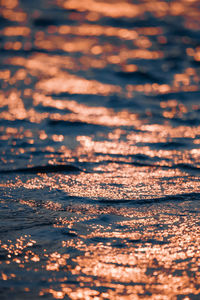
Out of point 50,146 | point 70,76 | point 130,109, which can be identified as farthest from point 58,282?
point 70,76

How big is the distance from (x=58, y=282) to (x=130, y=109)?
339cm

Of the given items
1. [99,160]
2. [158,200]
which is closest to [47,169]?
[99,160]

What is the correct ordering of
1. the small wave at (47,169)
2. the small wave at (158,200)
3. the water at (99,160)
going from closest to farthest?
the water at (99,160) < the small wave at (158,200) < the small wave at (47,169)

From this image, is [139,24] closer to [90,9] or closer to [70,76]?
[90,9]

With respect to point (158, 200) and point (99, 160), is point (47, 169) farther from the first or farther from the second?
point (158, 200)

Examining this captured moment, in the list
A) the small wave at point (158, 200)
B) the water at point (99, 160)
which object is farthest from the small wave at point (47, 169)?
the small wave at point (158, 200)

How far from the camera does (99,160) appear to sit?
365 cm

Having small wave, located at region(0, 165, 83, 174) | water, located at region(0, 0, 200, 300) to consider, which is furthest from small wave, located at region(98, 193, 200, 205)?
small wave, located at region(0, 165, 83, 174)

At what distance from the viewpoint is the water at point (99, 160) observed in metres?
1.96

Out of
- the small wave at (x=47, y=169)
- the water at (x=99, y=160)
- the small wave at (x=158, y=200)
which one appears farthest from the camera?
the small wave at (x=47, y=169)

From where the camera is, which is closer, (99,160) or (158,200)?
(158,200)

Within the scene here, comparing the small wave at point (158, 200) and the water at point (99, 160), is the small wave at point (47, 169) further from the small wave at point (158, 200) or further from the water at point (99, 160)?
the small wave at point (158, 200)

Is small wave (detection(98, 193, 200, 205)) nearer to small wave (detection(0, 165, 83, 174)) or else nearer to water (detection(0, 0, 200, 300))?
water (detection(0, 0, 200, 300))

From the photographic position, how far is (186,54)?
7.45m
